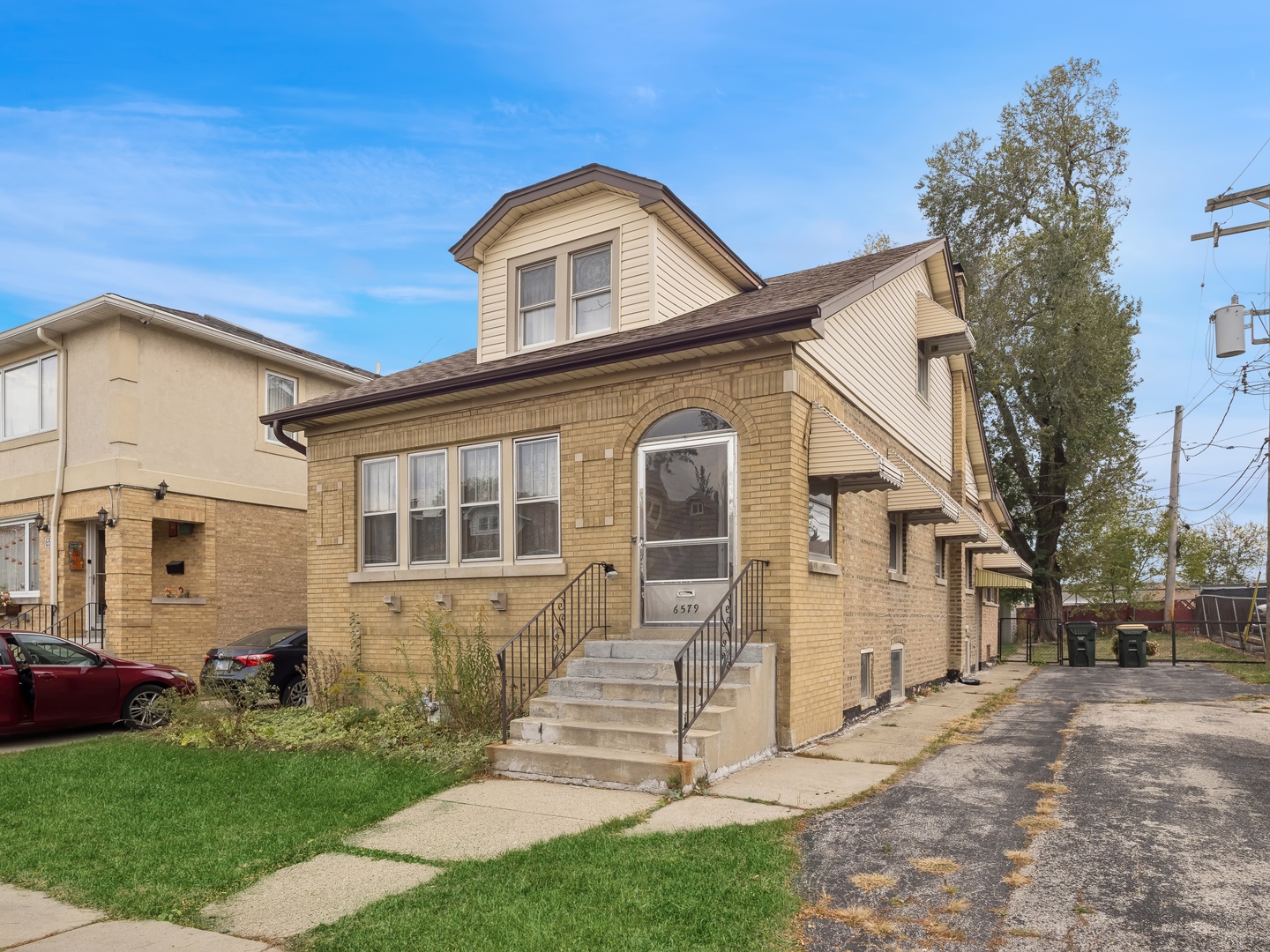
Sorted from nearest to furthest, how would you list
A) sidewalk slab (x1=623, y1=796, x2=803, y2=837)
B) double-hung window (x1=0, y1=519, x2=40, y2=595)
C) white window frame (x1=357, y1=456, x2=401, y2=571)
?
sidewalk slab (x1=623, y1=796, x2=803, y2=837) → white window frame (x1=357, y1=456, x2=401, y2=571) → double-hung window (x1=0, y1=519, x2=40, y2=595)

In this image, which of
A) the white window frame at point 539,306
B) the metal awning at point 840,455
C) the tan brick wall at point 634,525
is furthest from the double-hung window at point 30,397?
the metal awning at point 840,455

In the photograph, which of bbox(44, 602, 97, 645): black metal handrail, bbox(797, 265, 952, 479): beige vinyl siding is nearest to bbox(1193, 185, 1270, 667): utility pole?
bbox(797, 265, 952, 479): beige vinyl siding

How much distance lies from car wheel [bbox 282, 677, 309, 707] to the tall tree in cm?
2456

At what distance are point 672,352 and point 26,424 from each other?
618 inches

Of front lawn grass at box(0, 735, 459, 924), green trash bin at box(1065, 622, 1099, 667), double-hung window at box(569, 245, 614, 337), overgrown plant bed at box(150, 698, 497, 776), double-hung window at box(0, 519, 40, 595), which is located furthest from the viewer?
green trash bin at box(1065, 622, 1099, 667)

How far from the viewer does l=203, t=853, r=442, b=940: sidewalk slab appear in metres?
5.17

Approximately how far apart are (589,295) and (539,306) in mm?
846

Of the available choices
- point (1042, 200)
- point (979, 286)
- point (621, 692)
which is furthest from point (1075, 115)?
point (621, 692)

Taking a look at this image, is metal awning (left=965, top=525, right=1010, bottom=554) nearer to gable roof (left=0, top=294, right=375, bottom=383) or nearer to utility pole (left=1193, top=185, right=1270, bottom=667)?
utility pole (left=1193, top=185, right=1270, bottom=667)

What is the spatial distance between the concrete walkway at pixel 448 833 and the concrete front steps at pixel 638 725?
187 millimetres

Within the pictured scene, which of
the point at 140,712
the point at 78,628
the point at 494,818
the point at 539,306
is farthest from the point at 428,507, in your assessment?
the point at 78,628

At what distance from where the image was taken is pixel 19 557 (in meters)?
19.1

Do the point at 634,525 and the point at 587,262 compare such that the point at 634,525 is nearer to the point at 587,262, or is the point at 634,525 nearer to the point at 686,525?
the point at 686,525

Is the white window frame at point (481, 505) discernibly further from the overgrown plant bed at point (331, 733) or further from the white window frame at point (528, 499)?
the overgrown plant bed at point (331, 733)
